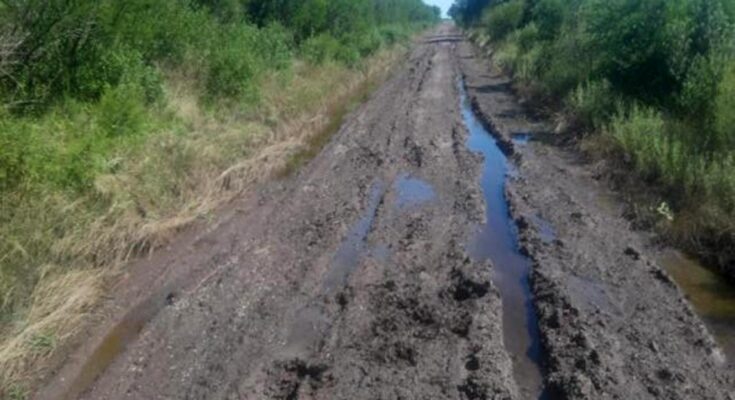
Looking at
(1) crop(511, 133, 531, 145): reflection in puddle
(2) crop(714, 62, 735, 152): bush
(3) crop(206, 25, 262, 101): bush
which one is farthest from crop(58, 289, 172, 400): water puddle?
(1) crop(511, 133, 531, 145): reflection in puddle

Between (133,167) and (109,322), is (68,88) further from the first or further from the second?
(109,322)

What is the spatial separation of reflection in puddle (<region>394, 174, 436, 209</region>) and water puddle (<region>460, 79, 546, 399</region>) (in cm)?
99

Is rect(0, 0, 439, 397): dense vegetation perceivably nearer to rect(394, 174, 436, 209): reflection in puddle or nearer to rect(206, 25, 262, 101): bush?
rect(206, 25, 262, 101): bush

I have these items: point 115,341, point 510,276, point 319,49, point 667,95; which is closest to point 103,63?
point 115,341

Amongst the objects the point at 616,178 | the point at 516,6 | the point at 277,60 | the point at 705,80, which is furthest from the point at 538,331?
the point at 516,6

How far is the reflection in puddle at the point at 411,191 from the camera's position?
1137 cm

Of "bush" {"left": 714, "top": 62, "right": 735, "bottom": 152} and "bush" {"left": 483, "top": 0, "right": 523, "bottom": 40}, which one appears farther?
"bush" {"left": 483, "top": 0, "right": 523, "bottom": 40}

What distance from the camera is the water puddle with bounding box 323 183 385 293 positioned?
8383mm

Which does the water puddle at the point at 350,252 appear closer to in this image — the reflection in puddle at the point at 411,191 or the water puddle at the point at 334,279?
the water puddle at the point at 334,279

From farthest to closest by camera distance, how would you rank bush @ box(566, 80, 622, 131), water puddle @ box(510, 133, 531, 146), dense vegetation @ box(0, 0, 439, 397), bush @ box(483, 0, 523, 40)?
bush @ box(483, 0, 523, 40)
water puddle @ box(510, 133, 531, 146)
bush @ box(566, 80, 622, 131)
dense vegetation @ box(0, 0, 439, 397)

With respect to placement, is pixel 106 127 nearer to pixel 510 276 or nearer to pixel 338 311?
pixel 338 311

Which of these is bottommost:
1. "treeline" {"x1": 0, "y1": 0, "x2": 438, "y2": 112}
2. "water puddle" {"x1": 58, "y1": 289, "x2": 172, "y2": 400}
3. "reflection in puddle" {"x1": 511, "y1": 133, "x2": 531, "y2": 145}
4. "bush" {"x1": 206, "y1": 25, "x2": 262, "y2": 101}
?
"reflection in puddle" {"x1": 511, "y1": 133, "x2": 531, "y2": 145}

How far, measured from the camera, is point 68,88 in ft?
39.6

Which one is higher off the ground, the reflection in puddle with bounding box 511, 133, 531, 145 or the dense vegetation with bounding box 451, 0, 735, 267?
the dense vegetation with bounding box 451, 0, 735, 267
